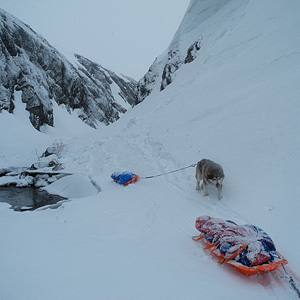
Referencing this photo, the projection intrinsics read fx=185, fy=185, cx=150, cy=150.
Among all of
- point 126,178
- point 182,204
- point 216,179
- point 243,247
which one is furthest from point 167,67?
point 243,247

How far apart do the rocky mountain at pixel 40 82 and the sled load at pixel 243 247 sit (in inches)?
1286

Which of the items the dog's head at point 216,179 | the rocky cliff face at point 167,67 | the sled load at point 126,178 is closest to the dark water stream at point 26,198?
the sled load at point 126,178

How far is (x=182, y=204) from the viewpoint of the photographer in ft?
18.6

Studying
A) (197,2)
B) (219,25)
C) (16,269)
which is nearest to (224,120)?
(16,269)

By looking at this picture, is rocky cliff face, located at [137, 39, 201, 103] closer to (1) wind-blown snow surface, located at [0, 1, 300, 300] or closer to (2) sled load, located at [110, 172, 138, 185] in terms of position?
(1) wind-blown snow surface, located at [0, 1, 300, 300]

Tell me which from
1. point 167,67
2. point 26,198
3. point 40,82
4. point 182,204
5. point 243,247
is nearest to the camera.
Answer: point 243,247

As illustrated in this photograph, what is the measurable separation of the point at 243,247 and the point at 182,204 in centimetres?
288

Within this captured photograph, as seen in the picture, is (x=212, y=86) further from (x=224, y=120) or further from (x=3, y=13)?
(x=3, y=13)

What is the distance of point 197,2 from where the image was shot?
3067cm

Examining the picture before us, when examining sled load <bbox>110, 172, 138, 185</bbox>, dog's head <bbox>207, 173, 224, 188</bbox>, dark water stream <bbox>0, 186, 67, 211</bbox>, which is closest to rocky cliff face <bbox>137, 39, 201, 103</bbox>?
sled load <bbox>110, 172, 138, 185</bbox>

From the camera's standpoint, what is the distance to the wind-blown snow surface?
7.75 feet

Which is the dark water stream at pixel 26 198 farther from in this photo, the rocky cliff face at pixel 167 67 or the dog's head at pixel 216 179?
the rocky cliff face at pixel 167 67

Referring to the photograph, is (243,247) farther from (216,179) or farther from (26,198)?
(26,198)

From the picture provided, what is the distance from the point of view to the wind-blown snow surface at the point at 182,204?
7.75 feet
